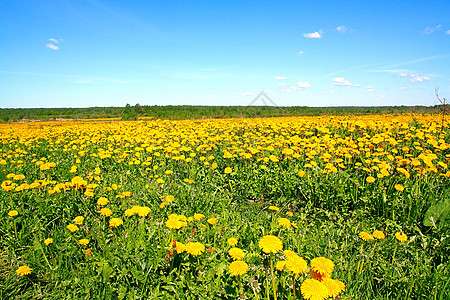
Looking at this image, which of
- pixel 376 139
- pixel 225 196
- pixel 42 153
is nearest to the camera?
pixel 225 196

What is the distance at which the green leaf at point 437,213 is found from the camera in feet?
9.13

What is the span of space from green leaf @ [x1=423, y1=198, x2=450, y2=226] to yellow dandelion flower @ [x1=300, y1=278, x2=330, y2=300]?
2478 millimetres

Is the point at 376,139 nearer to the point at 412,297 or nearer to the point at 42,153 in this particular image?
the point at 412,297

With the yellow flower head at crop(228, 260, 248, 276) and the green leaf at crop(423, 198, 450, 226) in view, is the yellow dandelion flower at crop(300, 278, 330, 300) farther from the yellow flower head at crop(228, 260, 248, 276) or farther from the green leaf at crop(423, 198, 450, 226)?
the green leaf at crop(423, 198, 450, 226)

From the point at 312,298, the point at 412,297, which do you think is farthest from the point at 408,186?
the point at 312,298

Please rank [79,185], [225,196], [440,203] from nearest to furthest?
[440,203] → [79,185] → [225,196]

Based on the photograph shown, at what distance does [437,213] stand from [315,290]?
2682mm

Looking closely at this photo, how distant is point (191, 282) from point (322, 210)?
2.19 meters

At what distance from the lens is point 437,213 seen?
9.32 feet

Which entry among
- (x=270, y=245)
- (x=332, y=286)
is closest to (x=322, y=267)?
(x=332, y=286)

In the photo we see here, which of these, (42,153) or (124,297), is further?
(42,153)

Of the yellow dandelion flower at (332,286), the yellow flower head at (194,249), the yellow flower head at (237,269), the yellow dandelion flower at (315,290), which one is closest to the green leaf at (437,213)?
the yellow dandelion flower at (332,286)

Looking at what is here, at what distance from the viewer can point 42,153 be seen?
6746 millimetres

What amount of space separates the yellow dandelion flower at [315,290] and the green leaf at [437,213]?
248cm
